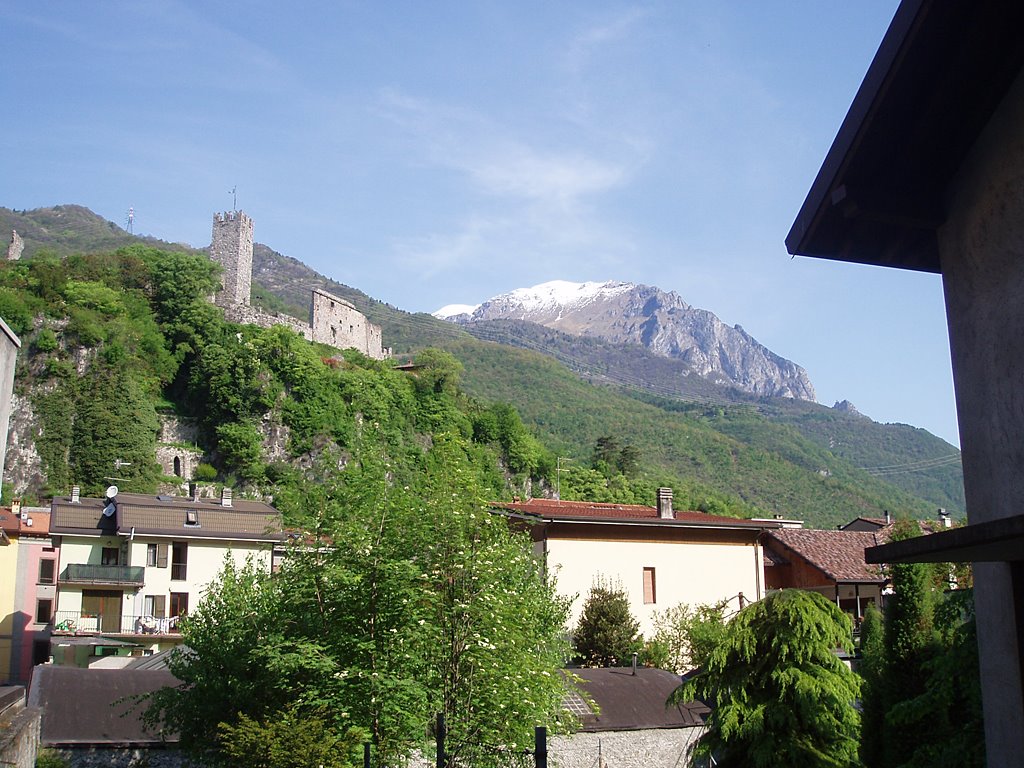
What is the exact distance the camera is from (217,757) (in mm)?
14648

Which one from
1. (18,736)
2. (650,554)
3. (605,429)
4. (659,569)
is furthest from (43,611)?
(605,429)

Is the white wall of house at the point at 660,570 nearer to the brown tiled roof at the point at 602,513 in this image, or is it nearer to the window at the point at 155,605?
the brown tiled roof at the point at 602,513

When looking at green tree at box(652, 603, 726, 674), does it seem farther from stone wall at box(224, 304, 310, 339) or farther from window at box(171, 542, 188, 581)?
stone wall at box(224, 304, 310, 339)

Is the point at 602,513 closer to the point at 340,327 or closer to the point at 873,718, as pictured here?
the point at 873,718

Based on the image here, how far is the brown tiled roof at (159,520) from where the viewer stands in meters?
43.5

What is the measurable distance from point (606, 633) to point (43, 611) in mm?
28507

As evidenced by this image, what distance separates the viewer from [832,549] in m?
38.8

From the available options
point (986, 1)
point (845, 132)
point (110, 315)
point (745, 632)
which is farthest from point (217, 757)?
point (110, 315)

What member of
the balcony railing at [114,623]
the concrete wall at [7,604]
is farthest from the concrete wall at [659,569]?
the concrete wall at [7,604]

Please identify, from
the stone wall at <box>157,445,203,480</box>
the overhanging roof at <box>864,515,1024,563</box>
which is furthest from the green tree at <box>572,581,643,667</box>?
the stone wall at <box>157,445,203,480</box>

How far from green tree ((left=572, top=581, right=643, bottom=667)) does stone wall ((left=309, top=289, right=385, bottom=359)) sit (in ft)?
214

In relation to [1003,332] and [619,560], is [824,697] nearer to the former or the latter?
[1003,332]

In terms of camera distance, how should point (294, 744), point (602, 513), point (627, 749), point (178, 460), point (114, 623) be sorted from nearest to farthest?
point (294, 744), point (627, 749), point (602, 513), point (114, 623), point (178, 460)

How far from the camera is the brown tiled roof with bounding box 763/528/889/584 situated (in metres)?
35.7
